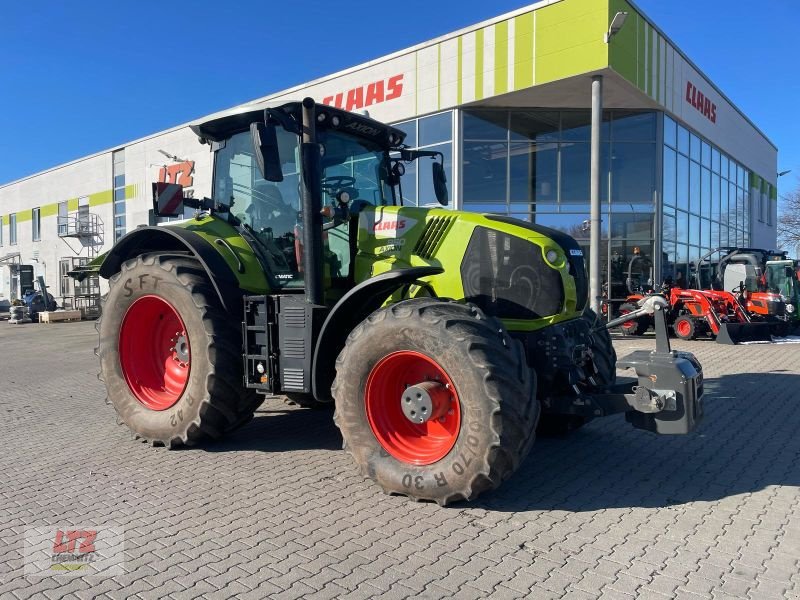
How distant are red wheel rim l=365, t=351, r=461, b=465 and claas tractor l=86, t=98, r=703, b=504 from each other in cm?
1

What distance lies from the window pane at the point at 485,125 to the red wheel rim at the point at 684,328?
7.04 m

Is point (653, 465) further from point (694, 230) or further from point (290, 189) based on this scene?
point (694, 230)

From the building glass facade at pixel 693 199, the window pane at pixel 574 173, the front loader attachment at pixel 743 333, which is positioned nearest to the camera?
the front loader attachment at pixel 743 333

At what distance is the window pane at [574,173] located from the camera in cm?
1767

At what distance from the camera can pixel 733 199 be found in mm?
25219

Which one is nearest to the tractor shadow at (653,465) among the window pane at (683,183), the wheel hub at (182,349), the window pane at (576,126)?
the wheel hub at (182,349)

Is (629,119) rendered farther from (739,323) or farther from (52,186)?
(52,186)

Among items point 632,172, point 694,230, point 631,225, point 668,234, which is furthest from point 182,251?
point 694,230

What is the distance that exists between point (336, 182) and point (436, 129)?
1285cm

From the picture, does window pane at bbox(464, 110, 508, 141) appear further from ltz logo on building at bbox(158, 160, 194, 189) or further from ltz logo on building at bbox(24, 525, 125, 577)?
ltz logo on building at bbox(24, 525, 125, 577)

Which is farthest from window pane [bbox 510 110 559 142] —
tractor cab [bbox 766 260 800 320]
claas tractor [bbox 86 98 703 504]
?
claas tractor [bbox 86 98 703 504]

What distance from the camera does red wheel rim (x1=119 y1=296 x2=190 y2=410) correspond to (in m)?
5.68

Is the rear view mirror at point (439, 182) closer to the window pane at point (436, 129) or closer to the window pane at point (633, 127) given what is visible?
the window pane at point (436, 129)

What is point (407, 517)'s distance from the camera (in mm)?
3844
